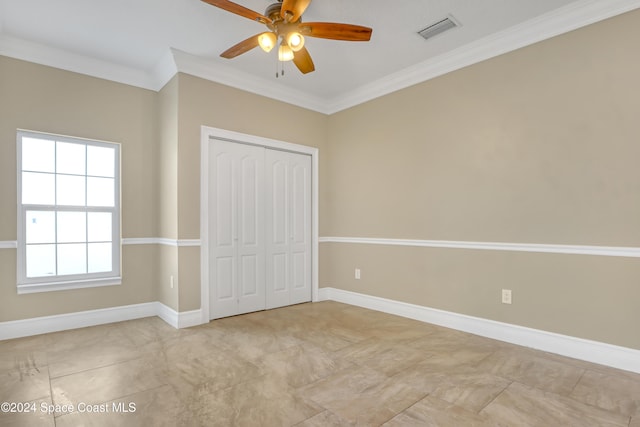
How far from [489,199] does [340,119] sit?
2.42 meters

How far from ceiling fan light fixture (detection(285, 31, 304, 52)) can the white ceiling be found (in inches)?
20.5

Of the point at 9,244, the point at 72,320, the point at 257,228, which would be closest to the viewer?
the point at 9,244

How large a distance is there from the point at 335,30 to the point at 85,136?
301 cm

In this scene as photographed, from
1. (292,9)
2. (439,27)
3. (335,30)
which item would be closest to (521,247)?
(439,27)

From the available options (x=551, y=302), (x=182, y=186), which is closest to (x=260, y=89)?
(x=182, y=186)

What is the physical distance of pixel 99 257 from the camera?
3.83 meters

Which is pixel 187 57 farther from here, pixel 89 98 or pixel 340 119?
pixel 340 119

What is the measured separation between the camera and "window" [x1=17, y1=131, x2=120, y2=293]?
11.2ft

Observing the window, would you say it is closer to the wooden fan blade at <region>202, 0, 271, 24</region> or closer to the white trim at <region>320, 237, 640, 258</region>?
the wooden fan blade at <region>202, 0, 271, 24</region>

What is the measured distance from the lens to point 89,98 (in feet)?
12.3

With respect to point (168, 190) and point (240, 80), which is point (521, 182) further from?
point (168, 190)

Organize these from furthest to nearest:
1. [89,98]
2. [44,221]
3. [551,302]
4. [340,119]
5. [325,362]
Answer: [340,119]
[89,98]
[44,221]
[551,302]
[325,362]

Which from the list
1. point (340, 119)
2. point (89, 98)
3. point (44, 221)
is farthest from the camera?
point (340, 119)

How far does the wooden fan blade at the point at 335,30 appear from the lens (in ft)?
7.79
